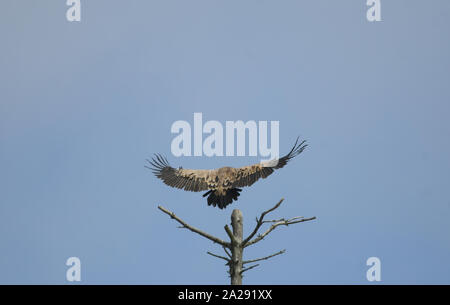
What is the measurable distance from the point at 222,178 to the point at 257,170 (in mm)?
702

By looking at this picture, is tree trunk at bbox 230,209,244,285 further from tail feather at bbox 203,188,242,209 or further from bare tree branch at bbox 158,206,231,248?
tail feather at bbox 203,188,242,209

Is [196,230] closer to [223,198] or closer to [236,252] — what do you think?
[236,252]

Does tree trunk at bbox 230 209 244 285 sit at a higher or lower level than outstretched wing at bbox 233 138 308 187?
lower

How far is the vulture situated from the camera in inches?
486

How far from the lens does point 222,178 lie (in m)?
12.6

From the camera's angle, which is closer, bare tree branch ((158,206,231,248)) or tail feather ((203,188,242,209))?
bare tree branch ((158,206,231,248))

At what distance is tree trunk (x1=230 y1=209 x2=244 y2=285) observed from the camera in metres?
9.98

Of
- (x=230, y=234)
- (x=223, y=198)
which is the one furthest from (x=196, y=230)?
(x=223, y=198)

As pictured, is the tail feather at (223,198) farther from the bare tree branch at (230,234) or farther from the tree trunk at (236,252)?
the bare tree branch at (230,234)

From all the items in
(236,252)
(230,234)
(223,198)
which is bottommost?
(236,252)

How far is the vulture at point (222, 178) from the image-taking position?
12.4 m

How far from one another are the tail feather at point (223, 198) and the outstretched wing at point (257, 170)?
19 cm
